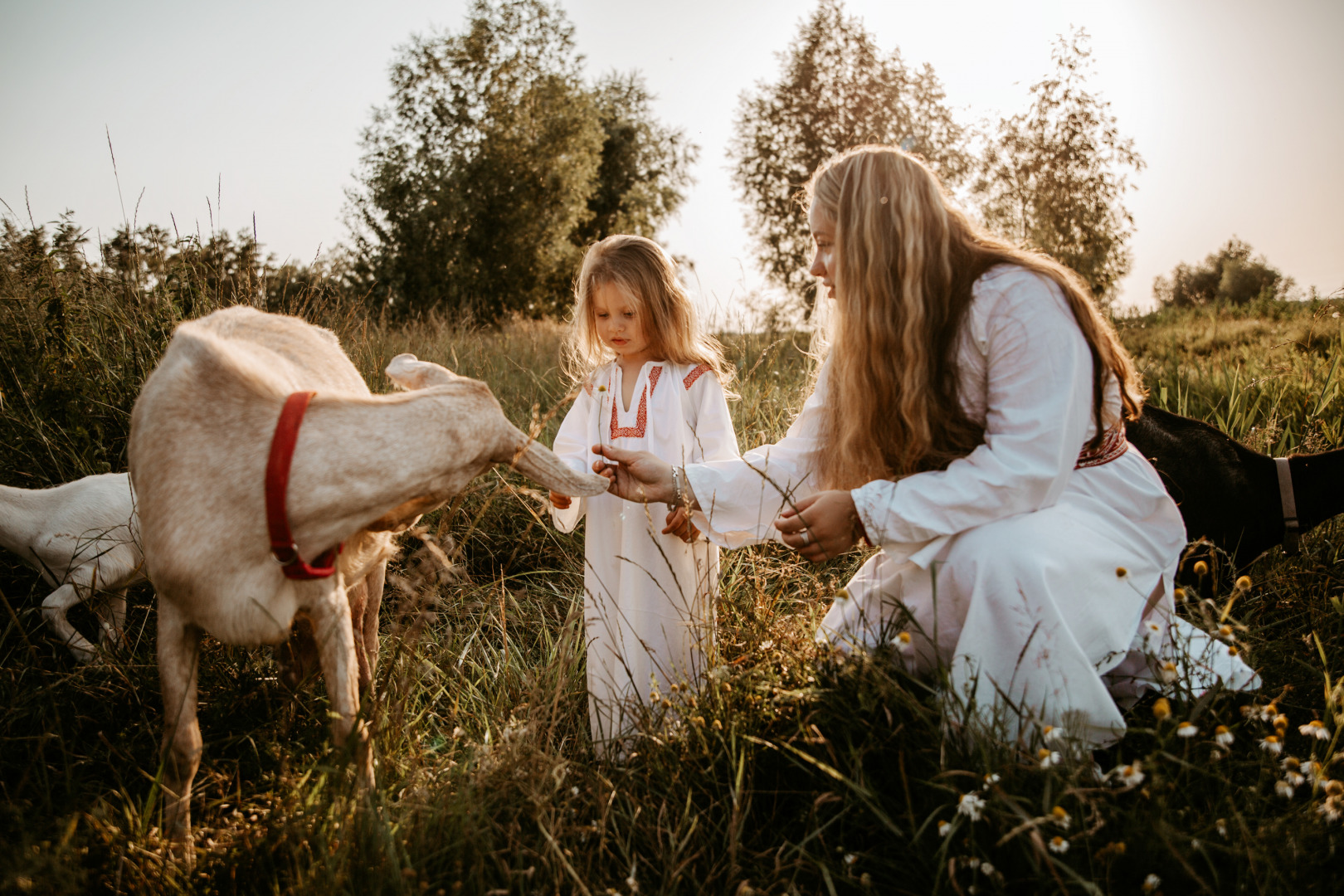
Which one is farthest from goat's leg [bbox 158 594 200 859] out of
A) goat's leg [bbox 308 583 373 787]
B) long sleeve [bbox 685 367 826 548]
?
long sleeve [bbox 685 367 826 548]

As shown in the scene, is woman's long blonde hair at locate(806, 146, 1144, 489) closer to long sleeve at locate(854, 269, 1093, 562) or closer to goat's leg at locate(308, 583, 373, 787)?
long sleeve at locate(854, 269, 1093, 562)

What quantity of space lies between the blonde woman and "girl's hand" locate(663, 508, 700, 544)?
96mm

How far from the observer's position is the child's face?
10.2 feet

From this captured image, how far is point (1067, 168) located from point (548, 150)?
49.3 feet

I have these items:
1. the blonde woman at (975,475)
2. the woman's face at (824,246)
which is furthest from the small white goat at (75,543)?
the woman's face at (824,246)

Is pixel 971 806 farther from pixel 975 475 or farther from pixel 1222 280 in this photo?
pixel 1222 280

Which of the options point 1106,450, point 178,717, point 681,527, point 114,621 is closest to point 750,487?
point 681,527

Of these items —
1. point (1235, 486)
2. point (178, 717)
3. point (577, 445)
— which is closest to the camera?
point (178, 717)

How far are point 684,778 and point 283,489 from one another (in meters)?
1.35

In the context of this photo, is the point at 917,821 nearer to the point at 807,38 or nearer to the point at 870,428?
Result: the point at 870,428

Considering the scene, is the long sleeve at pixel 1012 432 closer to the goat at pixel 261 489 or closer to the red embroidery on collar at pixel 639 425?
the red embroidery on collar at pixel 639 425

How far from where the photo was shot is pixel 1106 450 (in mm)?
2623

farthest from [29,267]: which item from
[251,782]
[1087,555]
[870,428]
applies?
[1087,555]

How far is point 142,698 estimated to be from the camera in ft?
8.93
